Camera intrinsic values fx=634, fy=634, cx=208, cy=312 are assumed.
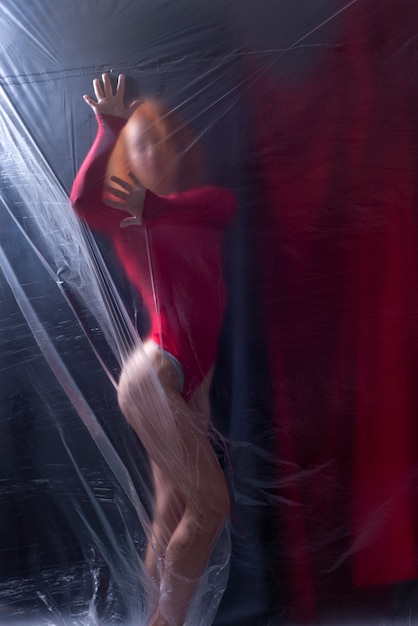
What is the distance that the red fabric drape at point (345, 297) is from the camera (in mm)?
1099

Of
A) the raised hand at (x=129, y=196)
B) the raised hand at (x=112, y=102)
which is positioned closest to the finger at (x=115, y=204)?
the raised hand at (x=129, y=196)

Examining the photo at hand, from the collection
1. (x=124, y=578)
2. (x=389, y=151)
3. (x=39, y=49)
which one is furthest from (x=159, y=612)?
(x=39, y=49)

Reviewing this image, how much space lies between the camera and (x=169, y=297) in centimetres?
110

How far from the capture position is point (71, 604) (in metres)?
1.19

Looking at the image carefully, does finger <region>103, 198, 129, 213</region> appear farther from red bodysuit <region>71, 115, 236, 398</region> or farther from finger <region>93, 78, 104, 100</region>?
finger <region>93, 78, 104, 100</region>

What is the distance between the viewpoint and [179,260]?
1.10 m

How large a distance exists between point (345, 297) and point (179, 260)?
1.00 feet

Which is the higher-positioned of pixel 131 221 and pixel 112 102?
pixel 112 102

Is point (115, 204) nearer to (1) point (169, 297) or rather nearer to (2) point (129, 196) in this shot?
(2) point (129, 196)

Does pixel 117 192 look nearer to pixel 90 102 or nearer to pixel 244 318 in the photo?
pixel 90 102

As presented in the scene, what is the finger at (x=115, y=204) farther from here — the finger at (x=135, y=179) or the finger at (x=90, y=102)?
the finger at (x=90, y=102)

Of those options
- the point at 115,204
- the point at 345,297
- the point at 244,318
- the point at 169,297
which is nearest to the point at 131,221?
the point at 115,204

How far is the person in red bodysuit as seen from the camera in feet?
3.52

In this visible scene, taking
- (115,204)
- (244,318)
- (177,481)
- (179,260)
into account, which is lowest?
(177,481)
